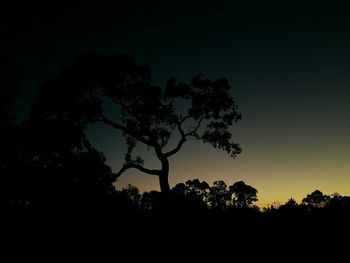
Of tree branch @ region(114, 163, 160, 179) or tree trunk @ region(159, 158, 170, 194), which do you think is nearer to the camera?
tree trunk @ region(159, 158, 170, 194)

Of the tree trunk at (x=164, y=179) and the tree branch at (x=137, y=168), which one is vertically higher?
the tree branch at (x=137, y=168)

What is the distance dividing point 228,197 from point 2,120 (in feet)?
224

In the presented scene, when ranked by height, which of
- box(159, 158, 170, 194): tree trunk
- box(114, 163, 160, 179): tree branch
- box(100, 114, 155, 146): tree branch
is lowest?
box(159, 158, 170, 194): tree trunk

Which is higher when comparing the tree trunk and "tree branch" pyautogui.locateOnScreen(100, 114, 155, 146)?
"tree branch" pyautogui.locateOnScreen(100, 114, 155, 146)

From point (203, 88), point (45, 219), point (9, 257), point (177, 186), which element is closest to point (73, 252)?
point (9, 257)

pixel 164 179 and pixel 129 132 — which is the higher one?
pixel 129 132

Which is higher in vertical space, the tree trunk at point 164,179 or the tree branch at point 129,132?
the tree branch at point 129,132

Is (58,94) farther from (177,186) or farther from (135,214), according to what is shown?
(177,186)

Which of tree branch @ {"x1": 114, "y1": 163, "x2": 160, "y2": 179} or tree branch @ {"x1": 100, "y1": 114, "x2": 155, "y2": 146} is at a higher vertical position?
tree branch @ {"x1": 100, "y1": 114, "x2": 155, "y2": 146}

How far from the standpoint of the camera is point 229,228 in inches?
436

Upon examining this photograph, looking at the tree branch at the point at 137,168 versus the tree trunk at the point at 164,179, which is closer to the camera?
the tree trunk at the point at 164,179

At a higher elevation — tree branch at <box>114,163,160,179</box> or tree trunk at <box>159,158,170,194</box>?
tree branch at <box>114,163,160,179</box>

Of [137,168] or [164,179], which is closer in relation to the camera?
[164,179]

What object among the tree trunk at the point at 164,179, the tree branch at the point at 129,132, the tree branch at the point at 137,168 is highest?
the tree branch at the point at 129,132
